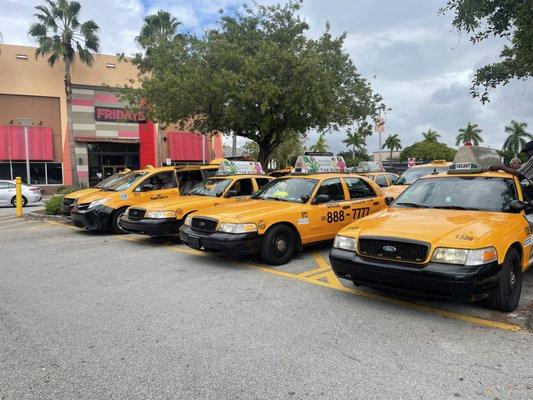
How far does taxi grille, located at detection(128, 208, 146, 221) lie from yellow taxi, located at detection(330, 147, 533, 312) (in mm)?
5207

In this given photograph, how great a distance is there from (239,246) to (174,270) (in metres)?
1.17

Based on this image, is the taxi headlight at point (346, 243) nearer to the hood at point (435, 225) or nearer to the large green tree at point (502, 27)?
the hood at point (435, 225)

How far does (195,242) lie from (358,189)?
344 cm

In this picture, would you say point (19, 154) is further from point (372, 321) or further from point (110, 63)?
point (372, 321)

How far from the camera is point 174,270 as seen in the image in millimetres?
7004

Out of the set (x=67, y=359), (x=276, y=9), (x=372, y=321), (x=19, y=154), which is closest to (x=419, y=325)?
(x=372, y=321)

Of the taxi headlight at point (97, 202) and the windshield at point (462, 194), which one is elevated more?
the windshield at point (462, 194)

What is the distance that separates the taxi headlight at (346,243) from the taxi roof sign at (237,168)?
6.41 m

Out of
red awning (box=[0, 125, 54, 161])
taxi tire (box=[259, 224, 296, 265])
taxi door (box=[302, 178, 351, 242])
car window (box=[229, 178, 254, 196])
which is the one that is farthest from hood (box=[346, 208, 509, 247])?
red awning (box=[0, 125, 54, 161])

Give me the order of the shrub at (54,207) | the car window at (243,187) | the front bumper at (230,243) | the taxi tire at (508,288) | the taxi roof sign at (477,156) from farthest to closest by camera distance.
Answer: the shrub at (54,207) → the car window at (243,187) → the taxi roof sign at (477,156) → the front bumper at (230,243) → the taxi tire at (508,288)

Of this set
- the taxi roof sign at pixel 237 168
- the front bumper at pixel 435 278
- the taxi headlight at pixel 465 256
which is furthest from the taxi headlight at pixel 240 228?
the taxi roof sign at pixel 237 168

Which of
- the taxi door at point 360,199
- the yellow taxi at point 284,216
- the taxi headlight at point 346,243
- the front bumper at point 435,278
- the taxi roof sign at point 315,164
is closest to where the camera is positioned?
the front bumper at point 435,278

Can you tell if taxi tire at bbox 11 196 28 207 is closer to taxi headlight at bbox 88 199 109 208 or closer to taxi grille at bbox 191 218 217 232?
taxi headlight at bbox 88 199 109 208

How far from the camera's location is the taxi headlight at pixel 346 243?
5.09 metres
